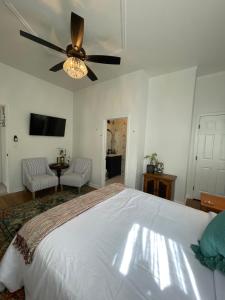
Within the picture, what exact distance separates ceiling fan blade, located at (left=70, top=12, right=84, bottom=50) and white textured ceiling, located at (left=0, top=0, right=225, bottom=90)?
1.02ft

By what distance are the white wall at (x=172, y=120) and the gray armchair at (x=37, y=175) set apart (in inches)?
99.7

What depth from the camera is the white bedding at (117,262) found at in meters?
0.72

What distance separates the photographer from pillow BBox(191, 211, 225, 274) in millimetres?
845

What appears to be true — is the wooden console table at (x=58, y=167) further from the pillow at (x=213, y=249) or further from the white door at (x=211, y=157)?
the pillow at (x=213, y=249)

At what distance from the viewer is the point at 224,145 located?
3.09 meters

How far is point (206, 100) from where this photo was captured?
325 centimetres

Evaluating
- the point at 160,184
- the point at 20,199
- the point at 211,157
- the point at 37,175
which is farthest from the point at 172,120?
the point at 20,199

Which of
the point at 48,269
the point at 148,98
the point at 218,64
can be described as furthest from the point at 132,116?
the point at 48,269

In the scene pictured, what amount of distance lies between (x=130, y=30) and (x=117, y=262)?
2592mm

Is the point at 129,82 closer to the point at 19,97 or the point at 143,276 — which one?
the point at 19,97

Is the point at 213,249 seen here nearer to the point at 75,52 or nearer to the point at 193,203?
the point at 75,52

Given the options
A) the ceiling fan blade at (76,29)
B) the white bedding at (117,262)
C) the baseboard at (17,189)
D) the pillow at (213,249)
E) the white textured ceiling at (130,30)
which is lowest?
the baseboard at (17,189)

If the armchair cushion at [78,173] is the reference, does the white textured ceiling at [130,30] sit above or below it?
above

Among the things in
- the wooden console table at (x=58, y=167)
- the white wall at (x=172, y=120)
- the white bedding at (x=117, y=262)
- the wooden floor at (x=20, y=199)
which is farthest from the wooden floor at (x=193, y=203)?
the wooden console table at (x=58, y=167)
